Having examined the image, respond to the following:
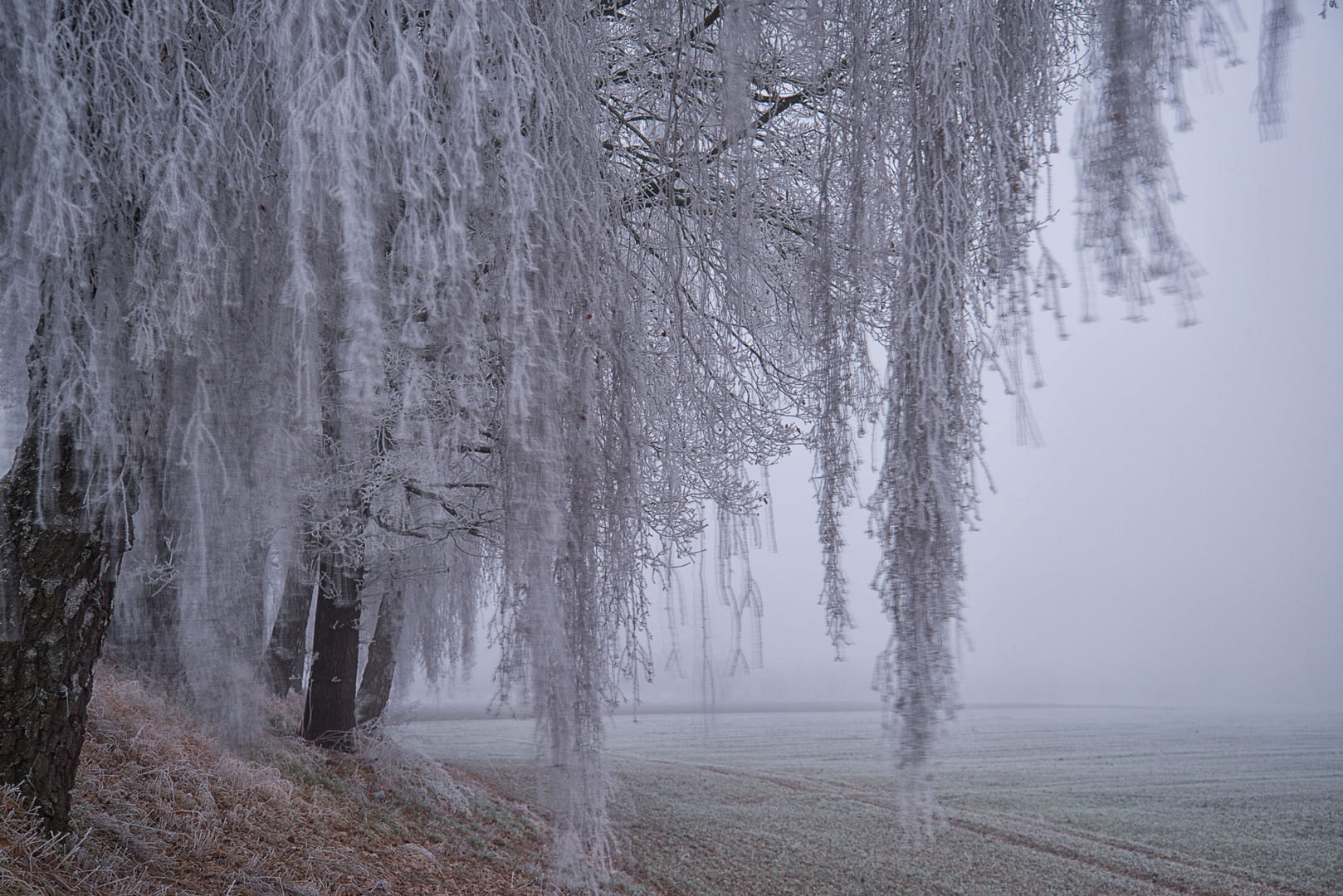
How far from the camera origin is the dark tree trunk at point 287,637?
583cm

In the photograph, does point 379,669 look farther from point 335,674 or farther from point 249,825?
point 249,825

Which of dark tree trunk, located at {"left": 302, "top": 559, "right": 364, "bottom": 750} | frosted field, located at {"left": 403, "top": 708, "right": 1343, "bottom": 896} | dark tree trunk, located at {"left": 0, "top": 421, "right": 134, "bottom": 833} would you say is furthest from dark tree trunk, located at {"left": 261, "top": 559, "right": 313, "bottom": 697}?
dark tree trunk, located at {"left": 0, "top": 421, "right": 134, "bottom": 833}

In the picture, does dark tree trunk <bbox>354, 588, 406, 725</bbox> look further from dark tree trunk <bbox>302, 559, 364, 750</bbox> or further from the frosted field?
dark tree trunk <bbox>302, 559, 364, 750</bbox>

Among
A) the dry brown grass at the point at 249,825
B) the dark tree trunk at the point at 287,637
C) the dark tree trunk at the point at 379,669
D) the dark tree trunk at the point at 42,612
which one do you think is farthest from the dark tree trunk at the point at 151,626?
the dark tree trunk at the point at 379,669

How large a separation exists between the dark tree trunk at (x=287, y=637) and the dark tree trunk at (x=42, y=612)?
3718mm

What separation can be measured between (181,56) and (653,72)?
165 cm

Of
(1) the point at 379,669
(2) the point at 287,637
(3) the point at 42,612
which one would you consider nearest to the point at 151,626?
(2) the point at 287,637

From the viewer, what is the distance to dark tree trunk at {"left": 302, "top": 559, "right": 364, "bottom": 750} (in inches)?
217

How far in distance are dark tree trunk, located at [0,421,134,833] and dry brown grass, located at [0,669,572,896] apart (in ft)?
0.35

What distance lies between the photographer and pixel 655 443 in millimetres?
2664

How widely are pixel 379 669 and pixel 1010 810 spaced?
20.4 ft

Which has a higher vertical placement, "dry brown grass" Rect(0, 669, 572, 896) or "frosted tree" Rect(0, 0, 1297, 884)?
"frosted tree" Rect(0, 0, 1297, 884)

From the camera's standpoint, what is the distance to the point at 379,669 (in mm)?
6582

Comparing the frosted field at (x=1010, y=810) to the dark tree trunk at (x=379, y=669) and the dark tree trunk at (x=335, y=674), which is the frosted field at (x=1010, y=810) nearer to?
the dark tree trunk at (x=379, y=669)
